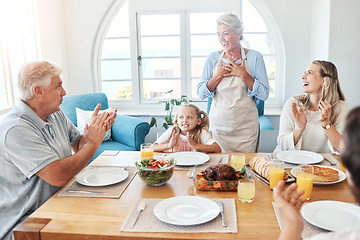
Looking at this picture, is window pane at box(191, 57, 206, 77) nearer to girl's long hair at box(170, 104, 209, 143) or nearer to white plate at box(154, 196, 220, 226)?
A: girl's long hair at box(170, 104, 209, 143)

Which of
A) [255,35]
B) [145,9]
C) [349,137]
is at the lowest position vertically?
[349,137]

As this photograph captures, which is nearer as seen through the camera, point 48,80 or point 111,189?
point 111,189

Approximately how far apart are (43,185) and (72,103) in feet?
7.04

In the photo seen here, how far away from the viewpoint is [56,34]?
4.21 metres

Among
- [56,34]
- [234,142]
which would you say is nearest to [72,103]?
[56,34]

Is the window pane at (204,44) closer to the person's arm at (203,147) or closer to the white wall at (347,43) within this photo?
the white wall at (347,43)

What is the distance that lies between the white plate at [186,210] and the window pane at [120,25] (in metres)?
3.46

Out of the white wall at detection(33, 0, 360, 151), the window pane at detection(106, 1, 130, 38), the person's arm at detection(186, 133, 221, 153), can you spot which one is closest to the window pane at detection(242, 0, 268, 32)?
the white wall at detection(33, 0, 360, 151)

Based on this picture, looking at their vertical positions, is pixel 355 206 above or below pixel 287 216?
below

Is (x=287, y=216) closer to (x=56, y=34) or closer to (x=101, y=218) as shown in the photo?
(x=101, y=218)

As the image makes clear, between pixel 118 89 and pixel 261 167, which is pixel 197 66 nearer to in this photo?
pixel 118 89

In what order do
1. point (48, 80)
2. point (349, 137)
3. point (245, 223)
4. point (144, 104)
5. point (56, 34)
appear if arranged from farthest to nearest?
1. point (144, 104)
2. point (56, 34)
3. point (48, 80)
4. point (245, 223)
5. point (349, 137)

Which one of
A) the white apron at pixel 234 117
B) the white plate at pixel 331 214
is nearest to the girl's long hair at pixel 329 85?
the white apron at pixel 234 117

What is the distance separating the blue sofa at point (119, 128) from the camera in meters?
3.28
